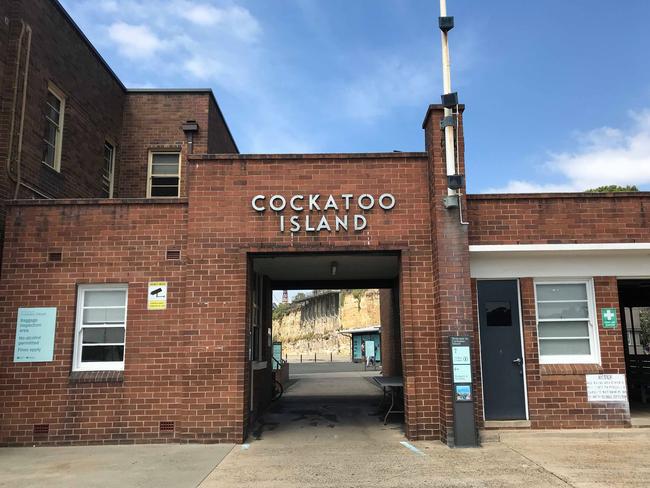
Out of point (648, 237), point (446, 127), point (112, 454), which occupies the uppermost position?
point (446, 127)

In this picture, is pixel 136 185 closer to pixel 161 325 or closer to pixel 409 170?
pixel 161 325

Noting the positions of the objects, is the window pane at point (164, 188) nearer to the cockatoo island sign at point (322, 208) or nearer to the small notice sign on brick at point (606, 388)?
the cockatoo island sign at point (322, 208)

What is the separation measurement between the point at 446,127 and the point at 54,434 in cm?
823

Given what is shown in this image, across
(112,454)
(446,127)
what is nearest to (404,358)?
(446,127)

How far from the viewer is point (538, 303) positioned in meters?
9.73

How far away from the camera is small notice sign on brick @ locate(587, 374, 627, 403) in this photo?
921 cm

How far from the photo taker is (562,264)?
9.70 m

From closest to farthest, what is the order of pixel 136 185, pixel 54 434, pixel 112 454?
pixel 112 454, pixel 54 434, pixel 136 185

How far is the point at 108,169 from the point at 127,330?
669cm

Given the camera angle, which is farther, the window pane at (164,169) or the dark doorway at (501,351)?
the window pane at (164,169)

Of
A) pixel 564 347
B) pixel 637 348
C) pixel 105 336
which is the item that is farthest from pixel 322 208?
pixel 637 348

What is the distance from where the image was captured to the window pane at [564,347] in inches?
376

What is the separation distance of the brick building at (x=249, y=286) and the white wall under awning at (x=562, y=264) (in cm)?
3

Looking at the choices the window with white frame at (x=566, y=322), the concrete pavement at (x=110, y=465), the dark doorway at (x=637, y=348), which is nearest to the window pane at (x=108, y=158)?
the concrete pavement at (x=110, y=465)
